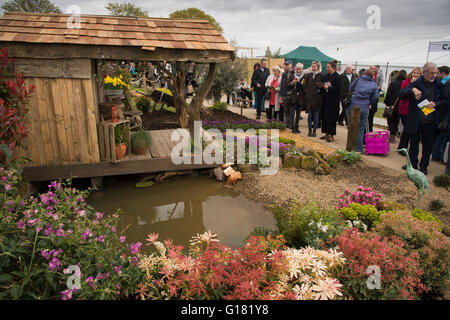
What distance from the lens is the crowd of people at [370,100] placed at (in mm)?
6473

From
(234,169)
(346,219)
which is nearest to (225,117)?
(234,169)

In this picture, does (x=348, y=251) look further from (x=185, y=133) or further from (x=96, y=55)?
(x=185, y=133)

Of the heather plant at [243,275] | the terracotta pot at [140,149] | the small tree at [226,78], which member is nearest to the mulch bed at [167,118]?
the small tree at [226,78]

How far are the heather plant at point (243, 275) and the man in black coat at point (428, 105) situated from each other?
212 inches

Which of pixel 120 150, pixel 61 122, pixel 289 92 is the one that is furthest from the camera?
pixel 289 92

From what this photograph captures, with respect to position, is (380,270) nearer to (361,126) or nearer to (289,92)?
(361,126)

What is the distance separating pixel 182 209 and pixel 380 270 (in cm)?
391

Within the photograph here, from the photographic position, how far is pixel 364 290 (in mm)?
2346

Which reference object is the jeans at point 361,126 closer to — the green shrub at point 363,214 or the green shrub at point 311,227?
the green shrub at point 363,214

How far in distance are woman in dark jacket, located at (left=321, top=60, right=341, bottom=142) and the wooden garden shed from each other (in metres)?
3.66

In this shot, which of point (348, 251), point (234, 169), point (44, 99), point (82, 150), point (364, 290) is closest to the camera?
point (364, 290)

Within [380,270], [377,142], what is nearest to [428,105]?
[377,142]

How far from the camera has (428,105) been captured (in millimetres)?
6336
